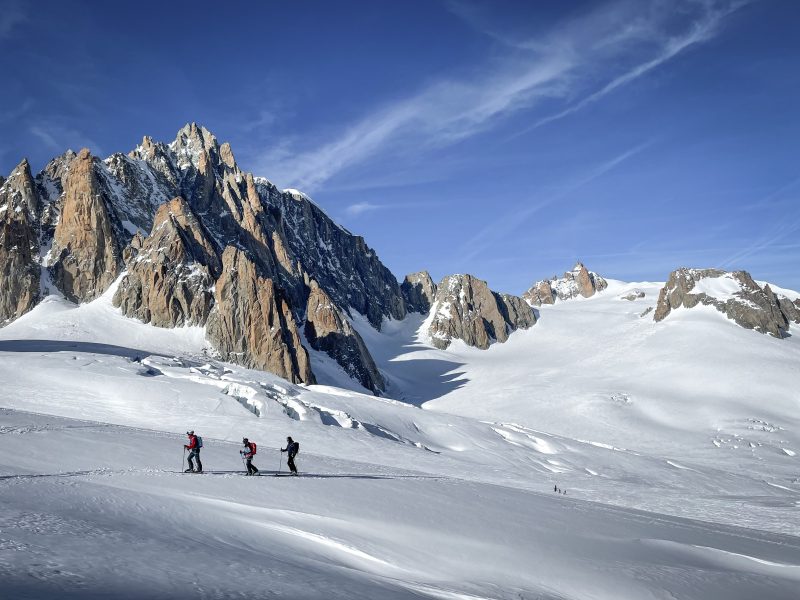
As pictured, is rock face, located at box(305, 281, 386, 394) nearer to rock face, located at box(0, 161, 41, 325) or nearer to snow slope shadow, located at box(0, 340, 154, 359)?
snow slope shadow, located at box(0, 340, 154, 359)

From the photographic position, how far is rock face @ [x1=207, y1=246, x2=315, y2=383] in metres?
97.9

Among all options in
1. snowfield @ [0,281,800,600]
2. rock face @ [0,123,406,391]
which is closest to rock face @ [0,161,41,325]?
rock face @ [0,123,406,391]

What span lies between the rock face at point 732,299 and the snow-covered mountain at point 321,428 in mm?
839

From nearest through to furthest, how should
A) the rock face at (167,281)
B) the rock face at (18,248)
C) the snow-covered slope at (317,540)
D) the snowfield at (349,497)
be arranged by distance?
1. the snow-covered slope at (317,540)
2. the snowfield at (349,497)
3. the rock face at (18,248)
4. the rock face at (167,281)

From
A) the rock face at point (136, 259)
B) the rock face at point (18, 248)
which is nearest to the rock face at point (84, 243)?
the rock face at point (136, 259)

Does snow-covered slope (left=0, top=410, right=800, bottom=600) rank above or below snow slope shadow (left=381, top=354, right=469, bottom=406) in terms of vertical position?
below

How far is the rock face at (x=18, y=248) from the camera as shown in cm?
9988

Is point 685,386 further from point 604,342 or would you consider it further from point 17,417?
point 17,417

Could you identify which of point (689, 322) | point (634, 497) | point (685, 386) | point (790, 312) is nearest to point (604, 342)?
point (689, 322)

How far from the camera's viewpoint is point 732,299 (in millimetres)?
169000

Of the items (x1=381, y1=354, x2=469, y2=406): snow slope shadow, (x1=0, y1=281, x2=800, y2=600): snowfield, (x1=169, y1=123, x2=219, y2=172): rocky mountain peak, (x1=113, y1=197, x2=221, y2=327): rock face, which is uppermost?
(x1=169, y1=123, x2=219, y2=172): rocky mountain peak

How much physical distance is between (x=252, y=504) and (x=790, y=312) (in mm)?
207219

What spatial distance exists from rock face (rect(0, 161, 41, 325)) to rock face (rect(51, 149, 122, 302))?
4.55 m

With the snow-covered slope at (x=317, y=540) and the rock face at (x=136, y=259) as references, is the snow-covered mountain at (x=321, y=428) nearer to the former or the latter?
the snow-covered slope at (x=317, y=540)
